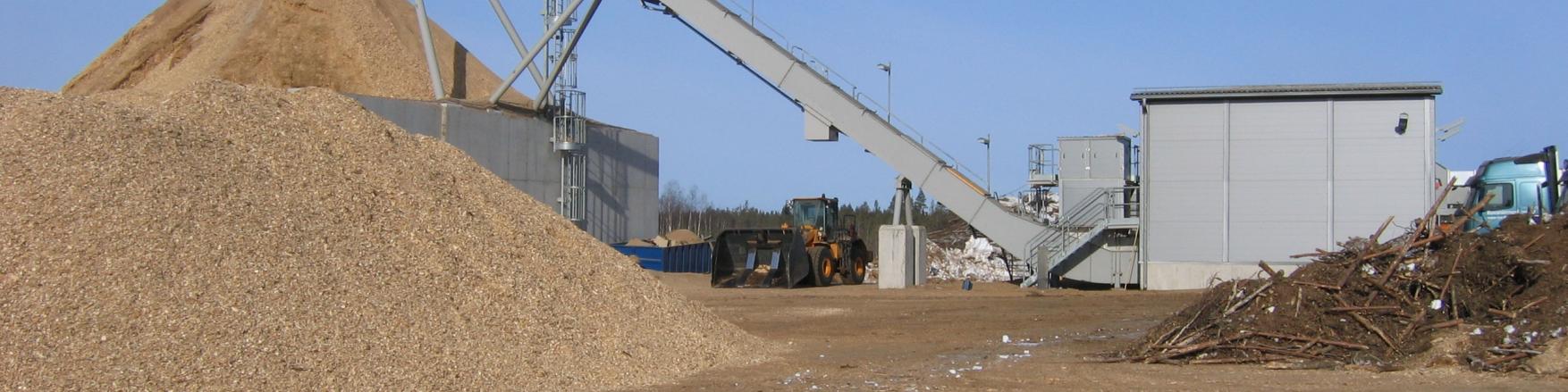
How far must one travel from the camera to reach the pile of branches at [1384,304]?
1252 centimetres

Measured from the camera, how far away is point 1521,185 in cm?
Answer: 2231

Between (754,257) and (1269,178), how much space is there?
10.4m

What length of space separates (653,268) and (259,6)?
11.8 meters

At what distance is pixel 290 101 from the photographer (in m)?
14.9

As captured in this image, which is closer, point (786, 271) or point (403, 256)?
point (403, 256)

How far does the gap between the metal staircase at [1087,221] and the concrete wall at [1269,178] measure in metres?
0.94

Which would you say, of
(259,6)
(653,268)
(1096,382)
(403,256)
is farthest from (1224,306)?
(259,6)

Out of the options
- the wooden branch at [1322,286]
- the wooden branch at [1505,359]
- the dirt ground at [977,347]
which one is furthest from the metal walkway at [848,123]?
the wooden branch at [1505,359]

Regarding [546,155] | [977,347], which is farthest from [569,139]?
[977,347]

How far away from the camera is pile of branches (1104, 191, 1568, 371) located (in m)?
12.5

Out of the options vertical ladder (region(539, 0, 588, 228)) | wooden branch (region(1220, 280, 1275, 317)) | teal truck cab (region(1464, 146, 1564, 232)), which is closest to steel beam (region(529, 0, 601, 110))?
vertical ladder (region(539, 0, 588, 228))

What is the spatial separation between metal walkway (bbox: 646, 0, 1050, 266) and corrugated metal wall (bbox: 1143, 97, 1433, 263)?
9.48 feet

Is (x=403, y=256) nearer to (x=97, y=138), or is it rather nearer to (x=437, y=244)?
(x=437, y=244)

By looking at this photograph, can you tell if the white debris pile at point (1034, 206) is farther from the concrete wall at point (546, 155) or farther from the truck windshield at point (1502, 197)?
the concrete wall at point (546, 155)
